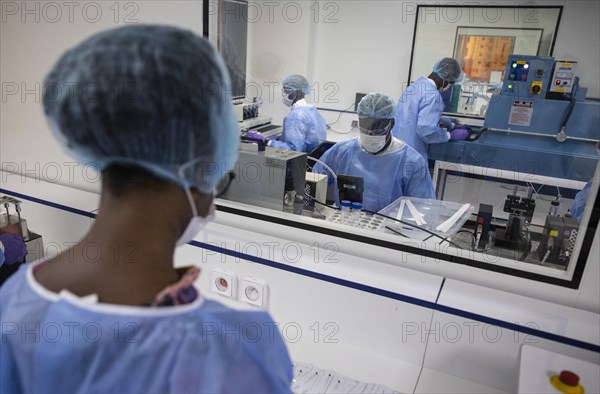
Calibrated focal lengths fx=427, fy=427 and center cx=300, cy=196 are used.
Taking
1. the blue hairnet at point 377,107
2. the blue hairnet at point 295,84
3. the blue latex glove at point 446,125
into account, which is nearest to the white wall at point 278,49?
the blue hairnet at point 295,84

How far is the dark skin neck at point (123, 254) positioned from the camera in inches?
20.1

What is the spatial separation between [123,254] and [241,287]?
737mm

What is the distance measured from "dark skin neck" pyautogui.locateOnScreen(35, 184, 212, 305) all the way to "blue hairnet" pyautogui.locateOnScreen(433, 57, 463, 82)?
2.55 metres

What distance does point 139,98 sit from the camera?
0.45m

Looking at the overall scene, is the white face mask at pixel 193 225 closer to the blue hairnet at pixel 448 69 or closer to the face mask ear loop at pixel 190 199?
the face mask ear loop at pixel 190 199

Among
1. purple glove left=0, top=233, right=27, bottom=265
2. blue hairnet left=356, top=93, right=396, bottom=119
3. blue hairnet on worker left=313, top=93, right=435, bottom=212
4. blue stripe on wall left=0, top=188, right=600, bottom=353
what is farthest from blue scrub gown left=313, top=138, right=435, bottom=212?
purple glove left=0, top=233, right=27, bottom=265

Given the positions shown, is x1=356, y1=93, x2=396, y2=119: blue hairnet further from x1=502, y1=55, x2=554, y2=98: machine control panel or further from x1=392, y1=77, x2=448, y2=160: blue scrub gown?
x1=502, y1=55, x2=554, y2=98: machine control panel

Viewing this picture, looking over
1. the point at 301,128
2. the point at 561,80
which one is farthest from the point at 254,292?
the point at 561,80

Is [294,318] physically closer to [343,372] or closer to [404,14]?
[343,372]

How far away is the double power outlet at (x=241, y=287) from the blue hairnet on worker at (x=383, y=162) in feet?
2.97

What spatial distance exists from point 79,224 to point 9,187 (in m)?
0.42

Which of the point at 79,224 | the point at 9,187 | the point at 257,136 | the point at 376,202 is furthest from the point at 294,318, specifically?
the point at 9,187

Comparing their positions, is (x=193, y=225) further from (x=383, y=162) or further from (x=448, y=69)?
(x=448, y=69)

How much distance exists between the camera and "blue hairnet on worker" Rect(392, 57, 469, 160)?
269cm
